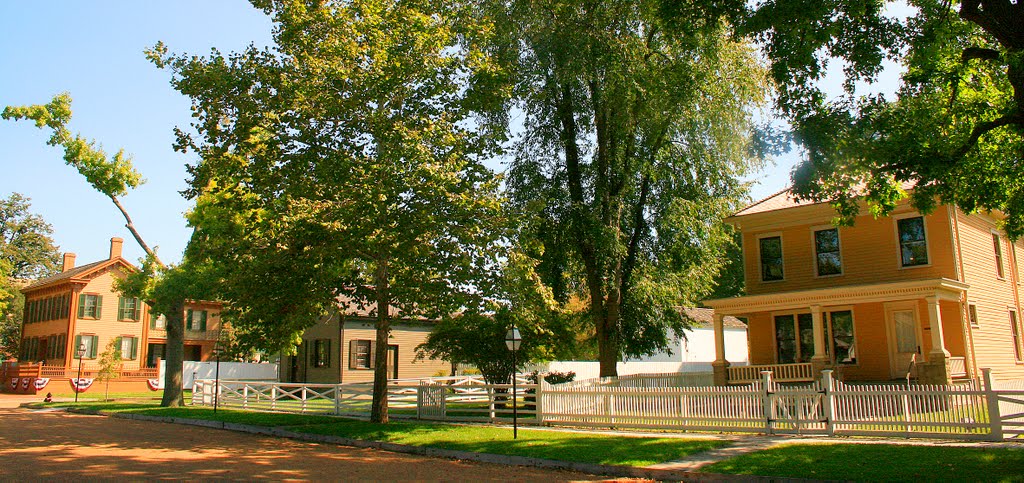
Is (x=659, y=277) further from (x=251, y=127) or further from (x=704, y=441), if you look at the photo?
(x=251, y=127)

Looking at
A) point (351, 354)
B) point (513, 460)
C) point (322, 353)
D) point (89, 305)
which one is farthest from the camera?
point (89, 305)

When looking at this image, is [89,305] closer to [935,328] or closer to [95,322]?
[95,322]

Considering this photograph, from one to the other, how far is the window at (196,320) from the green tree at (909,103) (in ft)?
155

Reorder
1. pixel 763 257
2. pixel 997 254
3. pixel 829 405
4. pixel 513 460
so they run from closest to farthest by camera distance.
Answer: pixel 513 460, pixel 829 405, pixel 997 254, pixel 763 257

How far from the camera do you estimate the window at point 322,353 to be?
3541cm

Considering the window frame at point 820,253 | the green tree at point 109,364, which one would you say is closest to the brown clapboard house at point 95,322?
the green tree at point 109,364

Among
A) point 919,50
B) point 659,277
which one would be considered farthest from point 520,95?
point 919,50

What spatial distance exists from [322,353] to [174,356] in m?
8.71

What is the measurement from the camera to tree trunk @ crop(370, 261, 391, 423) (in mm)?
19312

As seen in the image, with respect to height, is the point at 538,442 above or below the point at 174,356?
A: below

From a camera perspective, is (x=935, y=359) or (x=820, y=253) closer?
(x=935, y=359)

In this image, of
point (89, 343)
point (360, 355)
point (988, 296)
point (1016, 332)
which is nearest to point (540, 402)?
point (988, 296)

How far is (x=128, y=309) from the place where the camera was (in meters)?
49.0

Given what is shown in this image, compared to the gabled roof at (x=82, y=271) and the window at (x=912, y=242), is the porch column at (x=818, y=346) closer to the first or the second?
the window at (x=912, y=242)
